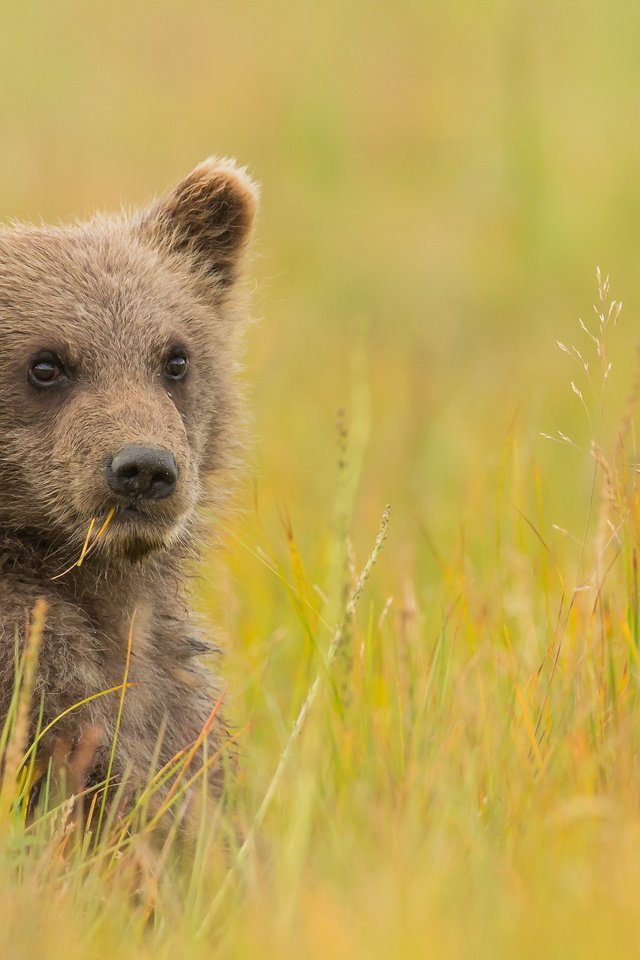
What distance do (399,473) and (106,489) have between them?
5.25 metres

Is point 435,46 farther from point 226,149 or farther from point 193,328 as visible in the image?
point 193,328

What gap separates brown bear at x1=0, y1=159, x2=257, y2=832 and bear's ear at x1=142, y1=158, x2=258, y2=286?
40cm

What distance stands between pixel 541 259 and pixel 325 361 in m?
2.31

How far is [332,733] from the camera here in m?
4.16

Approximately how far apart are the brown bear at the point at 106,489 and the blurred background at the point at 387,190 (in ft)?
2.85

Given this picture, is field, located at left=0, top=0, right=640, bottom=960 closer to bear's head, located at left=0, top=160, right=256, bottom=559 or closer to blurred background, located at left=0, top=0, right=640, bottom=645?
blurred background, located at left=0, top=0, right=640, bottom=645

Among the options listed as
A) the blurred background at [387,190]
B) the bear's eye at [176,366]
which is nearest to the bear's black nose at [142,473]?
the bear's eye at [176,366]

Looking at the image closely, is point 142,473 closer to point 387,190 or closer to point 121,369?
point 121,369

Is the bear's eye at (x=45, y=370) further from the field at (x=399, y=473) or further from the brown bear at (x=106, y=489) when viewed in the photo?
the field at (x=399, y=473)

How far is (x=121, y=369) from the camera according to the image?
4.98 metres

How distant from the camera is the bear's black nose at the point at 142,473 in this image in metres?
4.49

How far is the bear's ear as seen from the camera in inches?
236

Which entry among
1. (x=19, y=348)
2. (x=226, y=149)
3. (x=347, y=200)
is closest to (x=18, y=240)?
(x=19, y=348)

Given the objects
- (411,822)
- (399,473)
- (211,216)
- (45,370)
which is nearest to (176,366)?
(45,370)
